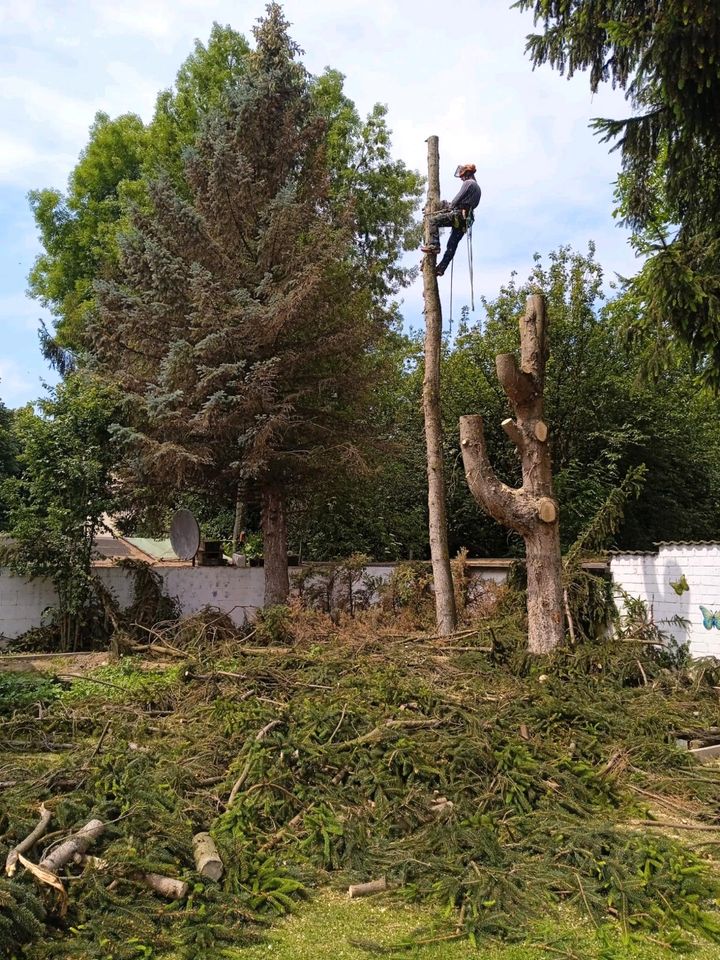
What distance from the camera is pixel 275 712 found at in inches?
287

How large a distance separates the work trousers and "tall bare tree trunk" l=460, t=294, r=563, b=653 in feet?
7.10

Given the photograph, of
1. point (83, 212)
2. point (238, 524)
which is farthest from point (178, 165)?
point (238, 524)

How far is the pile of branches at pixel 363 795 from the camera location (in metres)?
4.60

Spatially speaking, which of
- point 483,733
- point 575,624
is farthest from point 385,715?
point 575,624

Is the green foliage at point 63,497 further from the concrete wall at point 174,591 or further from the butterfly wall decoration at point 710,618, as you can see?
the butterfly wall decoration at point 710,618

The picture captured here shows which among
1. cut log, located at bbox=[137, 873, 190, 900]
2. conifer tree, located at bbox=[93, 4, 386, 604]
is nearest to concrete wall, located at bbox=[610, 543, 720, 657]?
conifer tree, located at bbox=[93, 4, 386, 604]

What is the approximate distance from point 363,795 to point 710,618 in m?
6.28

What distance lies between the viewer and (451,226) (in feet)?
41.5

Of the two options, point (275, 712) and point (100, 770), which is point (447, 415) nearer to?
point (275, 712)

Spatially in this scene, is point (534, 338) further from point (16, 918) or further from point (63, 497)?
point (16, 918)

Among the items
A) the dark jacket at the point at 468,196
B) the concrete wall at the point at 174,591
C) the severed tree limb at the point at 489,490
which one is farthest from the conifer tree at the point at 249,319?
the severed tree limb at the point at 489,490

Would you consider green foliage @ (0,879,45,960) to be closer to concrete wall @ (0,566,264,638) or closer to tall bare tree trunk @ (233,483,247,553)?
concrete wall @ (0,566,264,638)

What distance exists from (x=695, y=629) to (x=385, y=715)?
213 inches

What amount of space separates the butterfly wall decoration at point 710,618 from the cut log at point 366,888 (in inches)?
274
